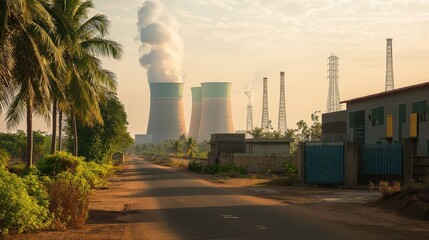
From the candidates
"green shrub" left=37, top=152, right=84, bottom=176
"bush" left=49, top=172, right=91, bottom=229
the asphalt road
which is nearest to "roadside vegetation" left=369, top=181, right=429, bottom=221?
the asphalt road

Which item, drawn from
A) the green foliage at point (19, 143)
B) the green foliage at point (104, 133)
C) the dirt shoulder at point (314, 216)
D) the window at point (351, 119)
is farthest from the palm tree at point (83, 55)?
the green foliage at point (19, 143)

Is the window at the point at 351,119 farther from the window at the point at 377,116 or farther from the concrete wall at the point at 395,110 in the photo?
the window at the point at 377,116

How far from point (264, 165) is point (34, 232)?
4122 centimetres

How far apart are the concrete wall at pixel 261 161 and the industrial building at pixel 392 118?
9.16 meters

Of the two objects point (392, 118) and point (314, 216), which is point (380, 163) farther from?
point (314, 216)

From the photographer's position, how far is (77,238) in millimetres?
12039

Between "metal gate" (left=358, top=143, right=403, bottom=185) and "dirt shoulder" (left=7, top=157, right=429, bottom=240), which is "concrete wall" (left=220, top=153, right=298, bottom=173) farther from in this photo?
"dirt shoulder" (left=7, top=157, right=429, bottom=240)

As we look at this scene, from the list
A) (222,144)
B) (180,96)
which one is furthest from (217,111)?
(222,144)

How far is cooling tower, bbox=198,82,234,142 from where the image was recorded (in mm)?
121500

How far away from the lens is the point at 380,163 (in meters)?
31.5

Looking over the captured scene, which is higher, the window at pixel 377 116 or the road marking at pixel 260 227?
the window at pixel 377 116

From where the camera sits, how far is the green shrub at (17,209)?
11438 mm

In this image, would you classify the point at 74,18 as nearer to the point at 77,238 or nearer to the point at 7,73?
the point at 7,73

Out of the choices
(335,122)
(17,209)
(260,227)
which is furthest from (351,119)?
(17,209)
